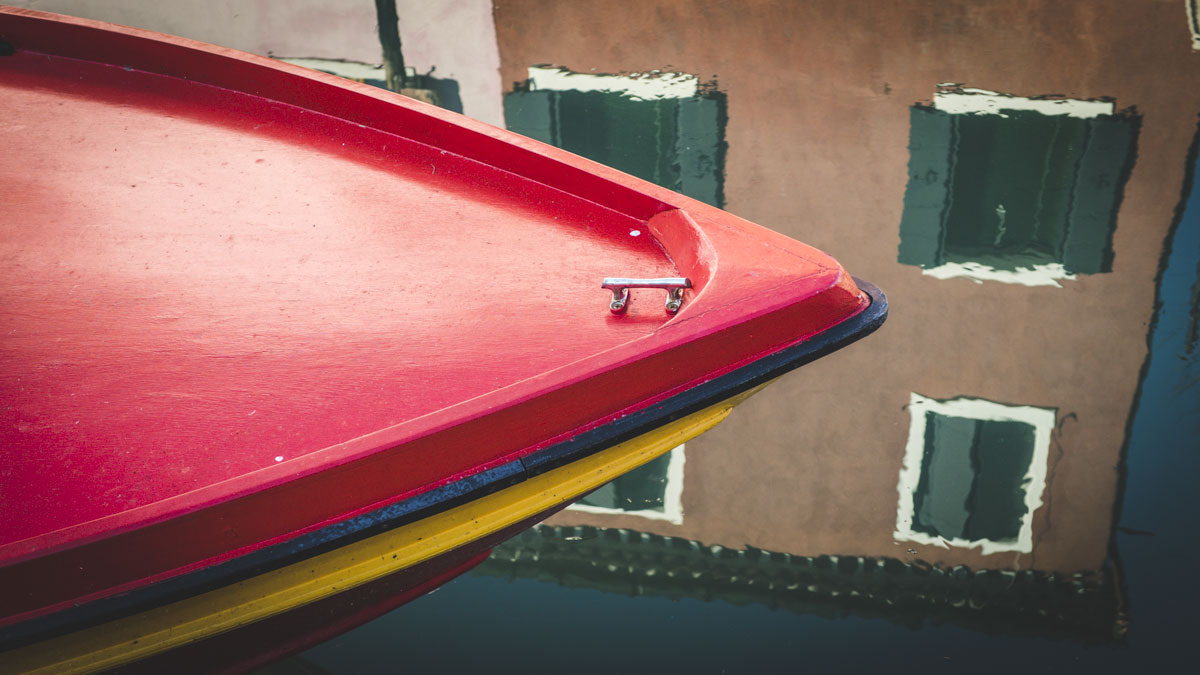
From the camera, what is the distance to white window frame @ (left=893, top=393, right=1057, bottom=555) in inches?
152

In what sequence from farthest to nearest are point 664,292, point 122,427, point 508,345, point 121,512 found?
point 664,292 < point 508,345 < point 122,427 < point 121,512

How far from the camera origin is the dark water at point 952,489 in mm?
3514

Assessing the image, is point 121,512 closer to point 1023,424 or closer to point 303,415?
point 303,415

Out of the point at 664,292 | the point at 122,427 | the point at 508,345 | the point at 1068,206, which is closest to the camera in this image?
the point at 122,427

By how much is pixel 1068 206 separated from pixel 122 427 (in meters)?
3.84

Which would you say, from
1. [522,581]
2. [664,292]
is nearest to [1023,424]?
[522,581]

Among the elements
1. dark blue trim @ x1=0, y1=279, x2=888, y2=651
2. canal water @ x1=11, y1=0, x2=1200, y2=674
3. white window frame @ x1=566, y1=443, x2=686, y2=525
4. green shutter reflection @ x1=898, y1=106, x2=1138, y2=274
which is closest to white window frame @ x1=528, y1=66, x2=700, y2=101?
canal water @ x1=11, y1=0, x2=1200, y2=674

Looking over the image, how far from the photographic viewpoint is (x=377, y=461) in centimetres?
114

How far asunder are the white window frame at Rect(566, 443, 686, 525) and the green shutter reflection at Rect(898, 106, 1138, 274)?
1.64 meters

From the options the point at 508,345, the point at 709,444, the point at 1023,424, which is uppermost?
the point at 508,345

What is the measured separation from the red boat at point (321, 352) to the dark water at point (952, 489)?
6.77 ft

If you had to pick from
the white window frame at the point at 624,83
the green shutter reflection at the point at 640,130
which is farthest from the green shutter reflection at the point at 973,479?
the white window frame at the point at 624,83

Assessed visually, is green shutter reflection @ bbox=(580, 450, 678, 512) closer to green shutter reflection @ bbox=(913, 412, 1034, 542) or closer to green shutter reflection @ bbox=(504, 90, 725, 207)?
green shutter reflection @ bbox=(913, 412, 1034, 542)

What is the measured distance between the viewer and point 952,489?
4.02 metres
